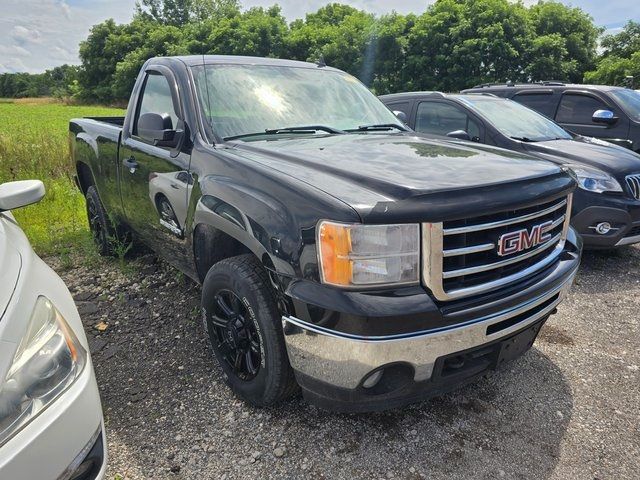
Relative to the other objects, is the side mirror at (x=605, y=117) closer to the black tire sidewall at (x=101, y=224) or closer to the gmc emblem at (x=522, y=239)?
the gmc emblem at (x=522, y=239)

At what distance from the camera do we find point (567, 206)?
2523 mm

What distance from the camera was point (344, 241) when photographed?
1758 mm

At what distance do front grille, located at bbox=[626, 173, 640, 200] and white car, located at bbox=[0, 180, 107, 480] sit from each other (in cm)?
481

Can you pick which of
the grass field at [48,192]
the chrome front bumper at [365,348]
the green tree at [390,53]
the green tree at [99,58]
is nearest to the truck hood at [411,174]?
the chrome front bumper at [365,348]

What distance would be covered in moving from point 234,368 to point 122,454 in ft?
2.12

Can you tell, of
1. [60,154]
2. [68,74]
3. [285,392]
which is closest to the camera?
[285,392]

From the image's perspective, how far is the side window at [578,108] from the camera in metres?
6.91

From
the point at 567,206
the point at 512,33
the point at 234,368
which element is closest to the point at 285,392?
the point at 234,368

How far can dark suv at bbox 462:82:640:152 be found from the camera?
6.61m

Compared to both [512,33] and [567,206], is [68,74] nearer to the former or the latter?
[512,33]

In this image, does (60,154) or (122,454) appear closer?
(122,454)

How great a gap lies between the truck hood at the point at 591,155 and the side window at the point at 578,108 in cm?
214

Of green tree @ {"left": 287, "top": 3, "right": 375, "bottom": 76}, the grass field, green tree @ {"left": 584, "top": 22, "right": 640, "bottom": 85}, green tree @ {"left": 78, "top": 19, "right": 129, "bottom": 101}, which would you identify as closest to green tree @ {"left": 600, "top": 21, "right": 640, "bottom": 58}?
green tree @ {"left": 584, "top": 22, "right": 640, "bottom": 85}

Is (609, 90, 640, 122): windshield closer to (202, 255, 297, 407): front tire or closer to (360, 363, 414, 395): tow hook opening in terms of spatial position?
(360, 363, 414, 395): tow hook opening
